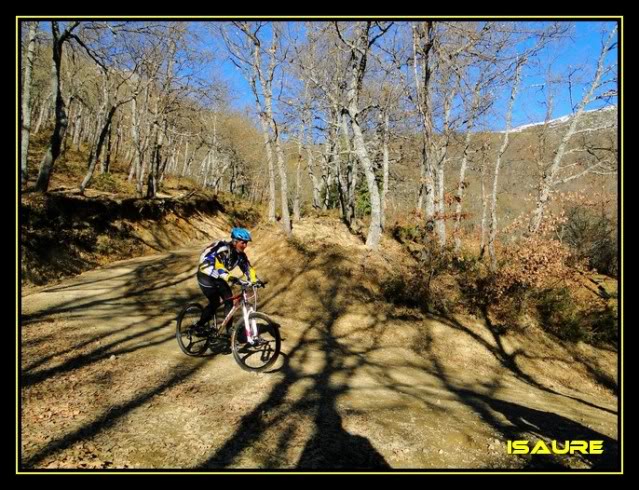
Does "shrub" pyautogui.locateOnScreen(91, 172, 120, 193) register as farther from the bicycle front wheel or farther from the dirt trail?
the bicycle front wheel

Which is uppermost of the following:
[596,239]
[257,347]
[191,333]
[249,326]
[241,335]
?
[596,239]

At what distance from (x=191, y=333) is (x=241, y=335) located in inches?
49.9

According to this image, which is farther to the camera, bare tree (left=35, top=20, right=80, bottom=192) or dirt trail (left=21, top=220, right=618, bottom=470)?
bare tree (left=35, top=20, right=80, bottom=192)

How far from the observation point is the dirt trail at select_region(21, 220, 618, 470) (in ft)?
14.2

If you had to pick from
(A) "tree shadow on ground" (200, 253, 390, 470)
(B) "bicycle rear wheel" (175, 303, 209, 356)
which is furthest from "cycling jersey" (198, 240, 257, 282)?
(A) "tree shadow on ground" (200, 253, 390, 470)

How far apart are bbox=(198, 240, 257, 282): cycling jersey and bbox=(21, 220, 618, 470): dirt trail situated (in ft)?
5.76

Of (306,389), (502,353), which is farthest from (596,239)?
(306,389)

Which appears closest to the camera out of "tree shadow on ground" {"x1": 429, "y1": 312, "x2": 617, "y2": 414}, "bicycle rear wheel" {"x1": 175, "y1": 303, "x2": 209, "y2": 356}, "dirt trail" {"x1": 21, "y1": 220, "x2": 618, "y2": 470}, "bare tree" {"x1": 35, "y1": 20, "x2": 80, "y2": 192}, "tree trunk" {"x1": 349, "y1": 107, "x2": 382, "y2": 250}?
"dirt trail" {"x1": 21, "y1": 220, "x2": 618, "y2": 470}

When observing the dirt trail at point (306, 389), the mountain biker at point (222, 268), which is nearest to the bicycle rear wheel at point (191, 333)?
the mountain biker at point (222, 268)

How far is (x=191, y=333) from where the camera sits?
7.33 metres

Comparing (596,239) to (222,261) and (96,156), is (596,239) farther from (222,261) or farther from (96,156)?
(96,156)

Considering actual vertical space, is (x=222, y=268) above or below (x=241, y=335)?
above

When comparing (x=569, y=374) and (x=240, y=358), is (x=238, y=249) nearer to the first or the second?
(x=240, y=358)
